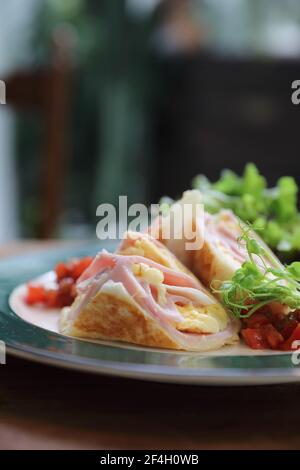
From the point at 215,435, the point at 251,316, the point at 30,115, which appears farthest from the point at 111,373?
the point at 30,115

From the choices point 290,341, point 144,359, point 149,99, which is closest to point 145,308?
point 144,359

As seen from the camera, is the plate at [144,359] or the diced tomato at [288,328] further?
the diced tomato at [288,328]

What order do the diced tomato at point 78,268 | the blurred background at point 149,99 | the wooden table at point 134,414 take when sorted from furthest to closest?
the blurred background at point 149,99
the diced tomato at point 78,268
the wooden table at point 134,414

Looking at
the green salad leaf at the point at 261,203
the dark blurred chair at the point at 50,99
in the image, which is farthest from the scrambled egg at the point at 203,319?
the dark blurred chair at the point at 50,99

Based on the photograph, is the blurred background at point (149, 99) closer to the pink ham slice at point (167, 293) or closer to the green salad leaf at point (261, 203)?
the green salad leaf at point (261, 203)

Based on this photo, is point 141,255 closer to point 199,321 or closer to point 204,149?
point 199,321
